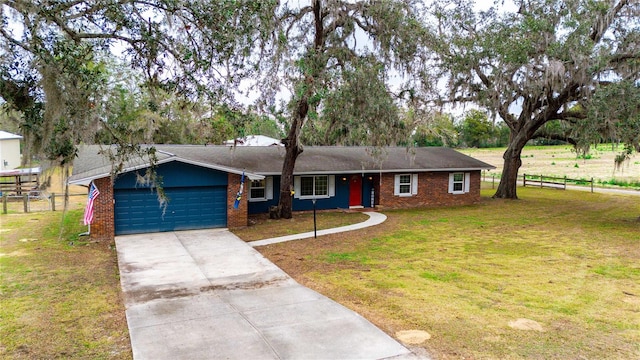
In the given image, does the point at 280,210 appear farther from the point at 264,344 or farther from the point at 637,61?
the point at 637,61

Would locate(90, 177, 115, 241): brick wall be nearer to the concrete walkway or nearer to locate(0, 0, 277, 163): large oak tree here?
the concrete walkway

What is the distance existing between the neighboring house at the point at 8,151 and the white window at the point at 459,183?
3422 centimetres

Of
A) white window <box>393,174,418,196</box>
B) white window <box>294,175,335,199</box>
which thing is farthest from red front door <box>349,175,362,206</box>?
white window <box>393,174,418,196</box>

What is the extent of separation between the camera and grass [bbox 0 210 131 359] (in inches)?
254

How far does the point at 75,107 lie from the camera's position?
5.86m

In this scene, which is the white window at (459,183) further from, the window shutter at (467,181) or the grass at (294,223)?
the grass at (294,223)

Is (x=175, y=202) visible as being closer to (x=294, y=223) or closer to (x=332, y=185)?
(x=294, y=223)

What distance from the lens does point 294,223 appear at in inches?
682

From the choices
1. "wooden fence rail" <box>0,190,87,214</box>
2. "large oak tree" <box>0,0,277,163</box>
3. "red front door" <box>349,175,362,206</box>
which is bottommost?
"wooden fence rail" <box>0,190,87,214</box>

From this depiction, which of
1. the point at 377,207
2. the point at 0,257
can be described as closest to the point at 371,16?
the point at 377,207

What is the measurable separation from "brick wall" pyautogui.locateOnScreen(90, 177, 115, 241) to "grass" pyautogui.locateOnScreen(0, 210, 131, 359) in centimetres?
53

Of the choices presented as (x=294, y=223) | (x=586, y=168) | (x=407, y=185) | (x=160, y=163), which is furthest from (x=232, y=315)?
(x=586, y=168)

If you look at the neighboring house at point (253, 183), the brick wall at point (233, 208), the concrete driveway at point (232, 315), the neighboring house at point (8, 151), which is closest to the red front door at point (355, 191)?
the neighboring house at point (253, 183)

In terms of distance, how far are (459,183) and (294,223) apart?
33.7 feet
